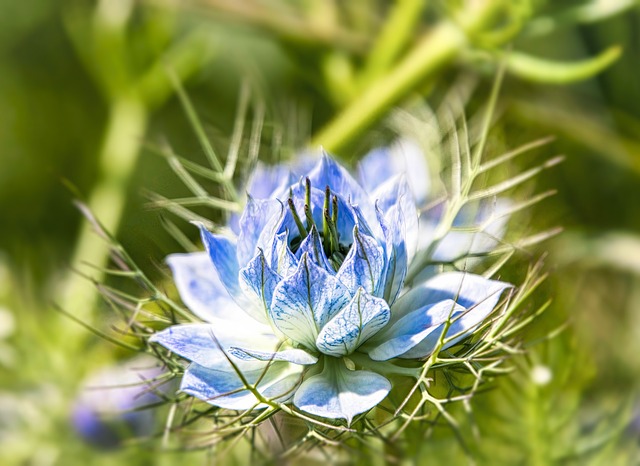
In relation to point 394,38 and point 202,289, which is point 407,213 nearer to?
point 202,289

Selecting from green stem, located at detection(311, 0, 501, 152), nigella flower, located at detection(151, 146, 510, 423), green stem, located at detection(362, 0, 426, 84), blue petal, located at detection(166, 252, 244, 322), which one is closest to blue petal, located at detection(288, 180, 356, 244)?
nigella flower, located at detection(151, 146, 510, 423)

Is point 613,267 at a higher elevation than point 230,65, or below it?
below

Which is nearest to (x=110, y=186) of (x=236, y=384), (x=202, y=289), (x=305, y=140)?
(x=305, y=140)

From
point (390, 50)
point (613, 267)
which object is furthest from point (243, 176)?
point (613, 267)

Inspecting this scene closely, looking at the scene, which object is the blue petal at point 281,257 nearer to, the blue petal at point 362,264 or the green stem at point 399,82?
the blue petal at point 362,264

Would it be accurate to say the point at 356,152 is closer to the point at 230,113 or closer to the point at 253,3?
the point at 253,3

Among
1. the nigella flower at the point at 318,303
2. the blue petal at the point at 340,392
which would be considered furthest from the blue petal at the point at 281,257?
the blue petal at the point at 340,392
